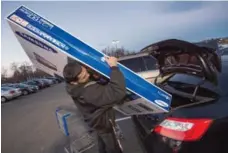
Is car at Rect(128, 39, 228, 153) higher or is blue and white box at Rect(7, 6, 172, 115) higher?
blue and white box at Rect(7, 6, 172, 115)

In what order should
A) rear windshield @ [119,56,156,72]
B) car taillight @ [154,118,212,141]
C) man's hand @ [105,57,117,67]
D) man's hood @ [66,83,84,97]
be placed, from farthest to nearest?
rear windshield @ [119,56,156,72] < man's hood @ [66,83,84,97] < man's hand @ [105,57,117,67] < car taillight @ [154,118,212,141]

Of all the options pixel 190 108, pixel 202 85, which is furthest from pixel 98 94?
pixel 202 85

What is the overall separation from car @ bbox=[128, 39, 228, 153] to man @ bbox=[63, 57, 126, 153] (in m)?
0.39

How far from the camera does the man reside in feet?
8.53

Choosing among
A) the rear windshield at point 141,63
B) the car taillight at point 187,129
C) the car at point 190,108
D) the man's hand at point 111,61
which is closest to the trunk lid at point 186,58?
the car at point 190,108

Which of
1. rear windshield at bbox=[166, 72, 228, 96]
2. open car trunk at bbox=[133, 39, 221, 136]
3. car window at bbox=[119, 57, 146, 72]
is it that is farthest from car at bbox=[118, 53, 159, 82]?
rear windshield at bbox=[166, 72, 228, 96]

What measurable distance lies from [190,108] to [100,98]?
0.88m

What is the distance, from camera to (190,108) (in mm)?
2430

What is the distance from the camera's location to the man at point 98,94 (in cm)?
260

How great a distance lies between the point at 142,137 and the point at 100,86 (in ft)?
2.35

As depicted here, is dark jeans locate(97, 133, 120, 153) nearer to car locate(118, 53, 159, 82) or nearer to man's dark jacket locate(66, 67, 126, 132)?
man's dark jacket locate(66, 67, 126, 132)

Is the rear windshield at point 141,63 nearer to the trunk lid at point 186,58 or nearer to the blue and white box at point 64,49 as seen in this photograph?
the trunk lid at point 186,58

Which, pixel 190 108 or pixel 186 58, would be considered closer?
pixel 190 108

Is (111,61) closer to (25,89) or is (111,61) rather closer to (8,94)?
(8,94)
